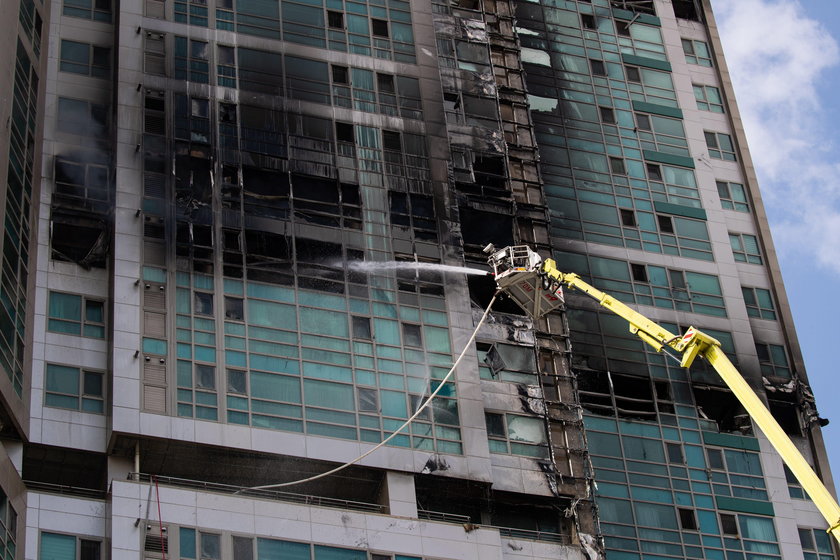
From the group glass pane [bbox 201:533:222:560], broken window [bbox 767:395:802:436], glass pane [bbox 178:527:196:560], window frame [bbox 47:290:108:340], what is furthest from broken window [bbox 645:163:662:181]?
glass pane [bbox 178:527:196:560]

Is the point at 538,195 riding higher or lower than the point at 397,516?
higher

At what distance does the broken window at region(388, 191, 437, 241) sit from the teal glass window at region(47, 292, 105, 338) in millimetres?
14029

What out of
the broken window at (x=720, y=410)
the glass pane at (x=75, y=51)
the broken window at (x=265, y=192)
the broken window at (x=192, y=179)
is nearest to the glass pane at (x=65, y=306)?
the broken window at (x=192, y=179)

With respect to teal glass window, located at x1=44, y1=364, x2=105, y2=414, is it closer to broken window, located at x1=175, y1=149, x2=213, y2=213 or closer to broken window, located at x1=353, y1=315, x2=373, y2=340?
broken window, located at x1=175, y1=149, x2=213, y2=213

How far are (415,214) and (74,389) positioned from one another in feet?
58.8

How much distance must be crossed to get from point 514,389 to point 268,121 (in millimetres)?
16320

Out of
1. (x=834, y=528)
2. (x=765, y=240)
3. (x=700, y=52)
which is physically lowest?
(x=834, y=528)

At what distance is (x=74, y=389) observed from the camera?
6662 centimetres

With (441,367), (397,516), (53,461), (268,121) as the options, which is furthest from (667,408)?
(53,461)

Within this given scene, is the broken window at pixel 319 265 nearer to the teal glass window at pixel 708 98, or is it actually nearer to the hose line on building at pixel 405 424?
the hose line on building at pixel 405 424

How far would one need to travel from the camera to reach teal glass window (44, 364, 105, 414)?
6612 cm

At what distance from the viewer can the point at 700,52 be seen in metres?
94.7

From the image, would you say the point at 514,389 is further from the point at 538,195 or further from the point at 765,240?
the point at 765,240

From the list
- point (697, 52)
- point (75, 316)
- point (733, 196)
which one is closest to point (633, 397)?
point (733, 196)
